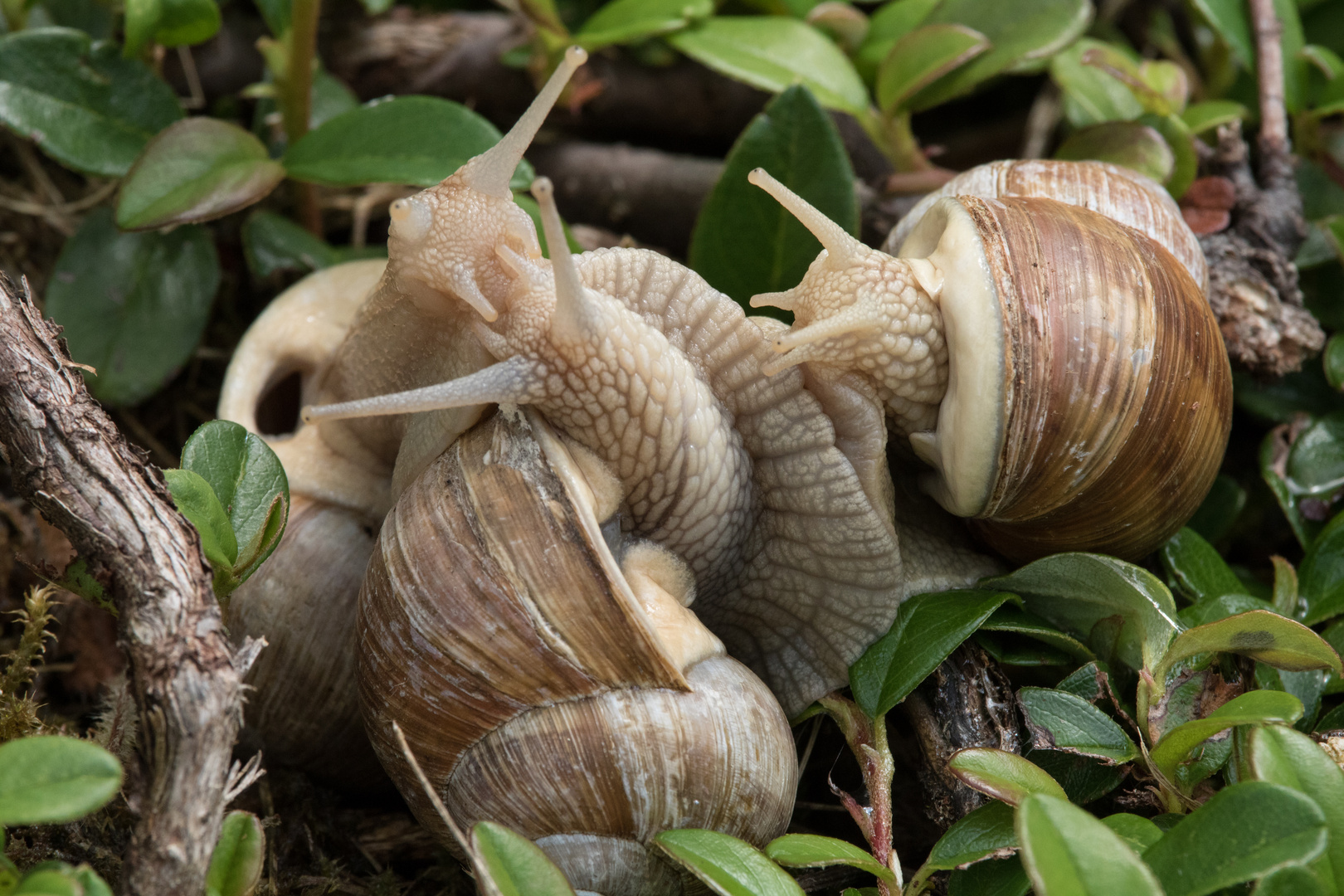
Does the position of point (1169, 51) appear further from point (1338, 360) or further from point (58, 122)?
point (58, 122)

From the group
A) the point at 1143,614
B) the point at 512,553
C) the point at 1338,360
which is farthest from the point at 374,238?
the point at 1338,360

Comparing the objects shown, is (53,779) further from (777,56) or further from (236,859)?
(777,56)

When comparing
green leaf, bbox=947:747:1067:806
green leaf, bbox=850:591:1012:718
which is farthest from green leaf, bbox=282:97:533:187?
green leaf, bbox=947:747:1067:806

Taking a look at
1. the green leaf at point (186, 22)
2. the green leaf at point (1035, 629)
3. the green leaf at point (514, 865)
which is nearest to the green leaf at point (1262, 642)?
the green leaf at point (1035, 629)

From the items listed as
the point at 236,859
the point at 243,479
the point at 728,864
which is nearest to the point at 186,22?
the point at 243,479

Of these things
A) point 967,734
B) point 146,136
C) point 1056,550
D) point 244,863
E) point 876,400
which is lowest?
point 967,734
